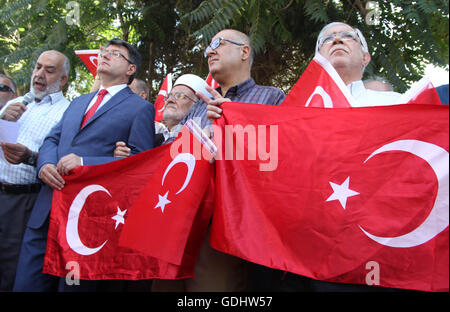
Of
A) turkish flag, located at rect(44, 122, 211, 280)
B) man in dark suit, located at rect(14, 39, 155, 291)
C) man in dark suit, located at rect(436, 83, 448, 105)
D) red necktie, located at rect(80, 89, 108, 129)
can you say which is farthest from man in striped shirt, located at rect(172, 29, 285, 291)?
man in dark suit, located at rect(436, 83, 448, 105)

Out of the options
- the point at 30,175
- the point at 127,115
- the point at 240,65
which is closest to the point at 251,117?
the point at 240,65

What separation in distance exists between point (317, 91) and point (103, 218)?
72.3 inches

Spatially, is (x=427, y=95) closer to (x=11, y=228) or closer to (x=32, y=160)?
(x=32, y=160)

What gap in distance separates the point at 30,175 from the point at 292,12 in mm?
3600

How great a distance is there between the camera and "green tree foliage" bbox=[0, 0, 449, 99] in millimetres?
4426

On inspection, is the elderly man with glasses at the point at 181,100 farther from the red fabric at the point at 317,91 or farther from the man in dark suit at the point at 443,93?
the man in dark suit at the point at 443,93

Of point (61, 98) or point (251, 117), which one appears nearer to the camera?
point (251, 117)

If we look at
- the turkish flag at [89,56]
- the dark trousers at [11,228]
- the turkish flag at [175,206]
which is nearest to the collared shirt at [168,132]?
the turkish flag at [175,206]

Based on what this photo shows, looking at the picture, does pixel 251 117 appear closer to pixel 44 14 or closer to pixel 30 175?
pixel 30 175

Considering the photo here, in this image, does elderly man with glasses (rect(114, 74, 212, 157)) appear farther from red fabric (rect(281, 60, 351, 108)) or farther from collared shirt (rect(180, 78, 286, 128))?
red fabric (rect(281, 60, 351, 108))

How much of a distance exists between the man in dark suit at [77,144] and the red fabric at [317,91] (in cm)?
123

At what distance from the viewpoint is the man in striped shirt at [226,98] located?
9.29 ft

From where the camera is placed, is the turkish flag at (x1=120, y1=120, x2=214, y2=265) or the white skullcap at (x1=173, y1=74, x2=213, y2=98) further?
the white skullcap at (x1=173, y1=74, x2=213, y2=98)
